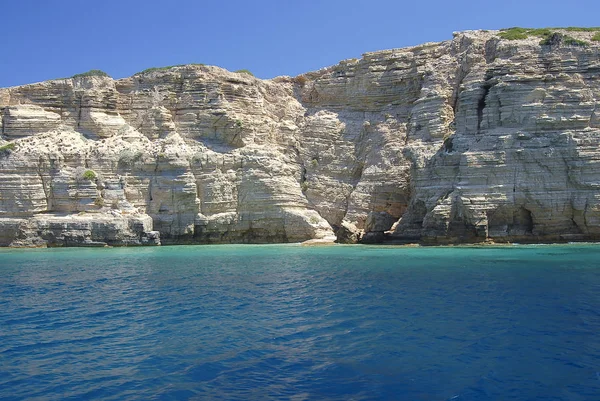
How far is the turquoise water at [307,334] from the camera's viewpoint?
821 cm

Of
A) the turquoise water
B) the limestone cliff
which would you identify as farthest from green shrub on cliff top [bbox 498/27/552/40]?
the turquoise water

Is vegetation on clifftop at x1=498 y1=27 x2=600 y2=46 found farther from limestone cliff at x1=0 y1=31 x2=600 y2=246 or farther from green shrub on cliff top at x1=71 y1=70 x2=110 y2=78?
green shrub on cliff top at x1=71 y1=70 x2=110 y2=78

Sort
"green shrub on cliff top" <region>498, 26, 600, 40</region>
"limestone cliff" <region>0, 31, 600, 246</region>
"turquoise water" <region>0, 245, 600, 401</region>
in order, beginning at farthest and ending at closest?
"green shrub on cliff top" <region>498, 26, 600, 40</region>, "limestone cliff" <region>0, 31, 600, 246</region>, "turquoise water" <region>0, 245, 600, 401</region>

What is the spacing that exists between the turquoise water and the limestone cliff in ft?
42.6

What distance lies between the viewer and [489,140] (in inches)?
1358

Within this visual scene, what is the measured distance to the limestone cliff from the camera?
3350cm

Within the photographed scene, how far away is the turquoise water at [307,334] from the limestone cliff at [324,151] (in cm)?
1298

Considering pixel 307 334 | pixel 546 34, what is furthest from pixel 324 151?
pixel 307 334

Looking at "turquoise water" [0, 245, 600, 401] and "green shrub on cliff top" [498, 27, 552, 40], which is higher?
"green shrub on cliff top" [498, 27, 552, 40]

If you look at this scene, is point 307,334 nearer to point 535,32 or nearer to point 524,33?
point 524,33

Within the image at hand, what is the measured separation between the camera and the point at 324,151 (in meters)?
46.0

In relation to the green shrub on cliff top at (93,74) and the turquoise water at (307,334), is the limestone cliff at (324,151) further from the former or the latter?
the turquoise water at (307,334)

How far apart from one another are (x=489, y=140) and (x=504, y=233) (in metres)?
6.20

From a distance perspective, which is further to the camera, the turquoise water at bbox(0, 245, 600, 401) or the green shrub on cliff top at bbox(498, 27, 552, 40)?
the green shrub on cliff top at bbox(498, 27, 552, 40)
